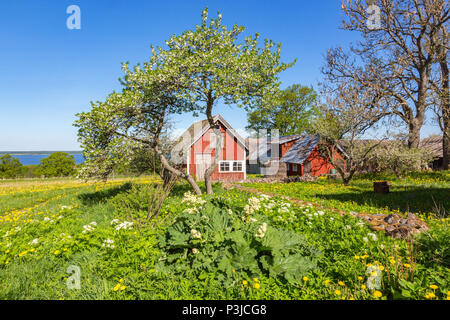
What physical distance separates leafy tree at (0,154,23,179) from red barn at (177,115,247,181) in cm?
4823

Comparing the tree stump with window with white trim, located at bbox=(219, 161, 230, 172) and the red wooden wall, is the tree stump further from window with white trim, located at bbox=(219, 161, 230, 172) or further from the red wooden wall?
window with white trim, located at bbox=(219, 161, 230, 172)

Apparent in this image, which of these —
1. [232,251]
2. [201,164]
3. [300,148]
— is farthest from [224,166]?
[232,251]

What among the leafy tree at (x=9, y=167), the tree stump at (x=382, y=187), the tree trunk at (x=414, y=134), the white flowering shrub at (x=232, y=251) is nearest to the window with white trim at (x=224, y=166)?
the tree stump at (x=382, y=187)

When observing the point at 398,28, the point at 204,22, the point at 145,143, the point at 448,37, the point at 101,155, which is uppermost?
the point at 398,28

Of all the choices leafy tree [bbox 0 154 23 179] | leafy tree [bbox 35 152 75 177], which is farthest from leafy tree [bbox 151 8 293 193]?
leafy tree [bbox 0 154 23 179]

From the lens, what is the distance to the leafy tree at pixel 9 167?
4772 cm

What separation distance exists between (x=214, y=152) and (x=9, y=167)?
5276cm

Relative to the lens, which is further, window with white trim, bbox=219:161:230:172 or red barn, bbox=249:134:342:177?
red barn, bbox=249:134:342:177

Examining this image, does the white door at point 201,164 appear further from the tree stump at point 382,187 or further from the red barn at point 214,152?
the tree stump at point 382,187

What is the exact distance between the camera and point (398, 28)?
62.9 feet

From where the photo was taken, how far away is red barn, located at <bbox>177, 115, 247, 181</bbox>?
→ 2292cm
